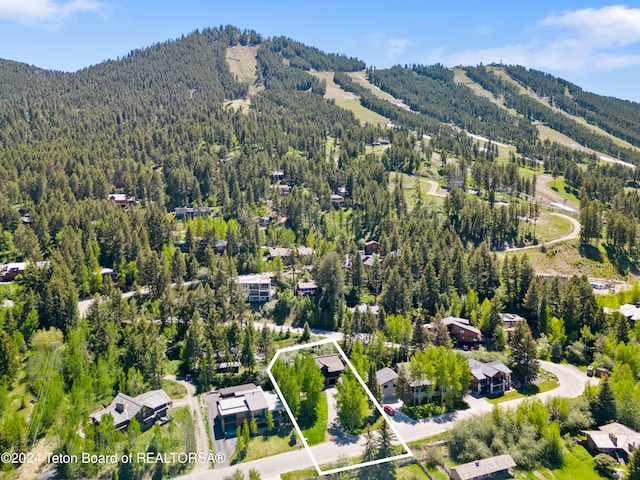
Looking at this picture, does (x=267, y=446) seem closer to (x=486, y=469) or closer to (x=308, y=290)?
(x=486, y=469)

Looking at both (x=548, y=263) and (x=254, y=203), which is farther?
(x=254, y=203)

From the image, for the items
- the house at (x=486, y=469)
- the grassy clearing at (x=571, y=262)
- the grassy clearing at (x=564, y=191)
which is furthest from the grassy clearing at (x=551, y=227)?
the house at (x=486, y=469)

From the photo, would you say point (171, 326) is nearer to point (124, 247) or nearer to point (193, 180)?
point (124, 247)

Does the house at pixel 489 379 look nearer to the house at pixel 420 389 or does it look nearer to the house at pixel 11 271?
the house at pixel 420 389

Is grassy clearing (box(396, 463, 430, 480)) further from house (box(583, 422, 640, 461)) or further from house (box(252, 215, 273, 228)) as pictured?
house (box(252, 215, 273, 228))

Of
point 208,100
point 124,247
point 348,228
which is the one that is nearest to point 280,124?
point 208,100

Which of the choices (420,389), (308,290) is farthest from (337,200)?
(420,389)
